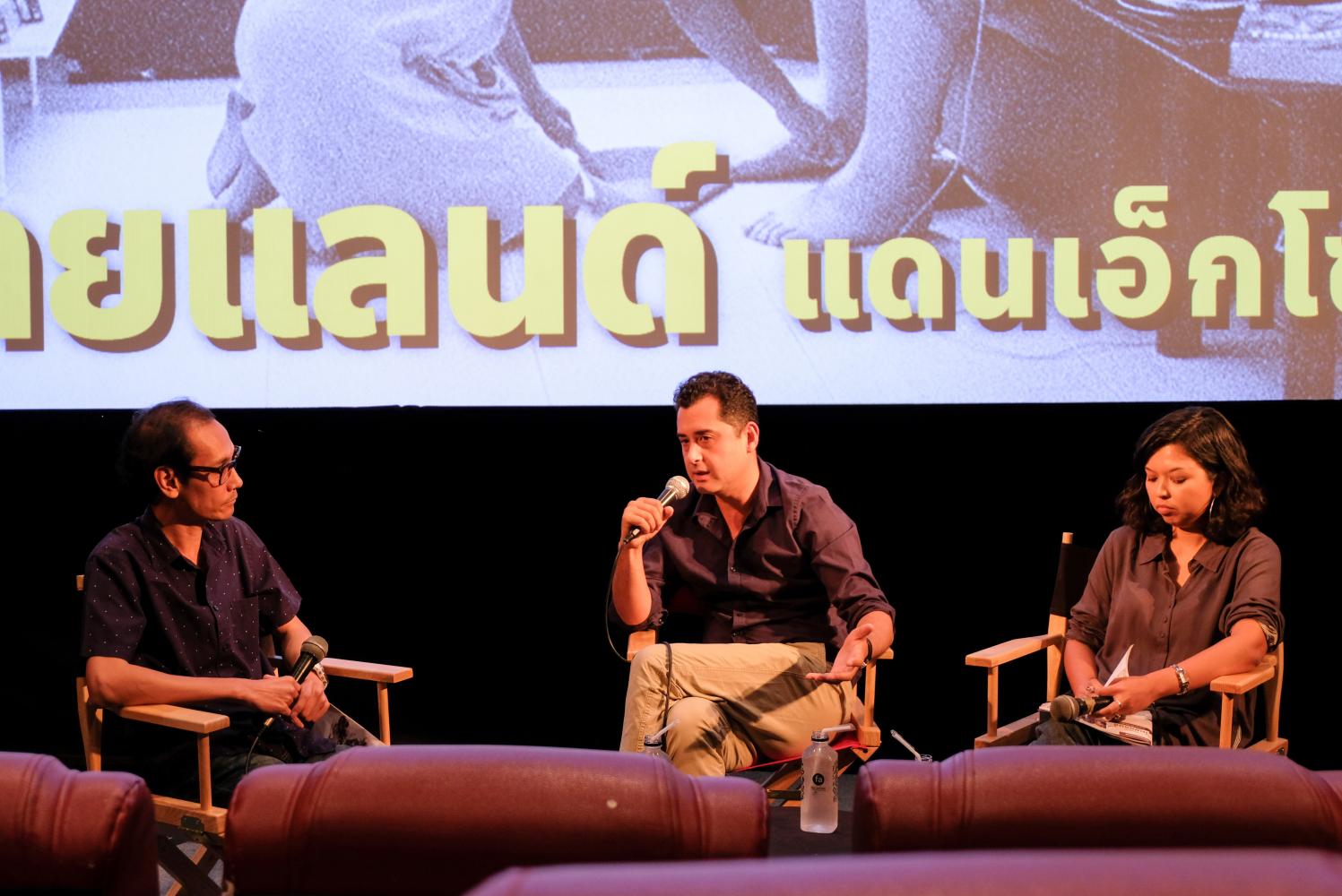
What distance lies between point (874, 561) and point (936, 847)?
11.0 feet

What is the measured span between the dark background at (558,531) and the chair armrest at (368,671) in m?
1.08

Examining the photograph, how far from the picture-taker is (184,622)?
3.01 meters

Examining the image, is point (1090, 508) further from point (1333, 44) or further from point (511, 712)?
point (511, 712)

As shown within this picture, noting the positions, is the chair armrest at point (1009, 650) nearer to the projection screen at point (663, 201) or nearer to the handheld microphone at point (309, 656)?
the projection screen at point (663, 201)

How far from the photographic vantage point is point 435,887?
0.95 m

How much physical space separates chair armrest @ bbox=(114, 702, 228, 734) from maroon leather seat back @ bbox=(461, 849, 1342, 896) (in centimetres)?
223

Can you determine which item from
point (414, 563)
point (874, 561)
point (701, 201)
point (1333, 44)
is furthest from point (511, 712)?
point (1333, 44)

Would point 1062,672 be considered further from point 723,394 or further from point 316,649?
point 316,649

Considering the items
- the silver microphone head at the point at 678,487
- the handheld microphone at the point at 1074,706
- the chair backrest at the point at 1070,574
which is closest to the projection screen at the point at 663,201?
the chair backrest at the point at 1070,574

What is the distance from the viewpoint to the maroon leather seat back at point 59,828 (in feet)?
3.21

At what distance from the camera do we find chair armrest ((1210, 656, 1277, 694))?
2.99 metres

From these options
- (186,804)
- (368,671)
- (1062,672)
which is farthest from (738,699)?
(1062,672)

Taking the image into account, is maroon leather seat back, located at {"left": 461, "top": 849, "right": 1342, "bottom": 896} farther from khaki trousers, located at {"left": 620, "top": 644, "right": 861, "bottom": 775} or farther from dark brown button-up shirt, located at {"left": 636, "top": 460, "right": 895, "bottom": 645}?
dark brown button-up shirt, located at {"left": 636, "top": 460, "right": 895, "bottom": 645}

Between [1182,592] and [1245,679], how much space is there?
0.30 metres
